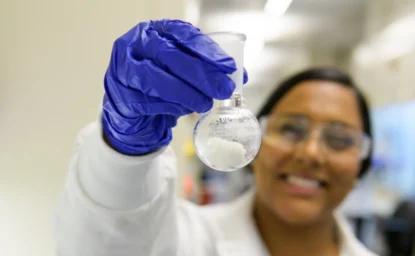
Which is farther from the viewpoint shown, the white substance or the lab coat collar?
the lab coat collar

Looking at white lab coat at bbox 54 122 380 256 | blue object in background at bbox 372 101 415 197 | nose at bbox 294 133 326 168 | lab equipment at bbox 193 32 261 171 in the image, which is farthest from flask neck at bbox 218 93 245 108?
blue object in background at bbox 372 101 415 197

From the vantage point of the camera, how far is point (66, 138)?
0.94m

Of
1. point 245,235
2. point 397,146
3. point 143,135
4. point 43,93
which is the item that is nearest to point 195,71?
point 143,135

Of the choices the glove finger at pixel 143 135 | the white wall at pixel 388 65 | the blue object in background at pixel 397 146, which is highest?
the glove finger at pixel 143 135

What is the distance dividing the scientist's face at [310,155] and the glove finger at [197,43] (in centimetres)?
59

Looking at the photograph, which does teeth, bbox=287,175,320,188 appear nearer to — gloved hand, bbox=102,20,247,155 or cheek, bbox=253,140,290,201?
cheek, bbox=253,140,290,201

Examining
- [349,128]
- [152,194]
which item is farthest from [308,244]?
[152,194]

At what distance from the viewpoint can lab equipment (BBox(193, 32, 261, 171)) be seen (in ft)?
1.87

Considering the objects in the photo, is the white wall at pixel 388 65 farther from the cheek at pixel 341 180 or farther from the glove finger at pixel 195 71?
the glove finger at pixel 195 71

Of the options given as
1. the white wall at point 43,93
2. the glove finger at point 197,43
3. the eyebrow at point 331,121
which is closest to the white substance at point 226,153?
the glove finger at point 197,43

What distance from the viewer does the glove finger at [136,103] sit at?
57cm

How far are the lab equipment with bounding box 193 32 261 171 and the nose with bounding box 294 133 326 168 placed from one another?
506mm

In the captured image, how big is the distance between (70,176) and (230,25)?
87.4 inches

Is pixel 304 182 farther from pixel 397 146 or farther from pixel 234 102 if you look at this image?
pixel 397 146
